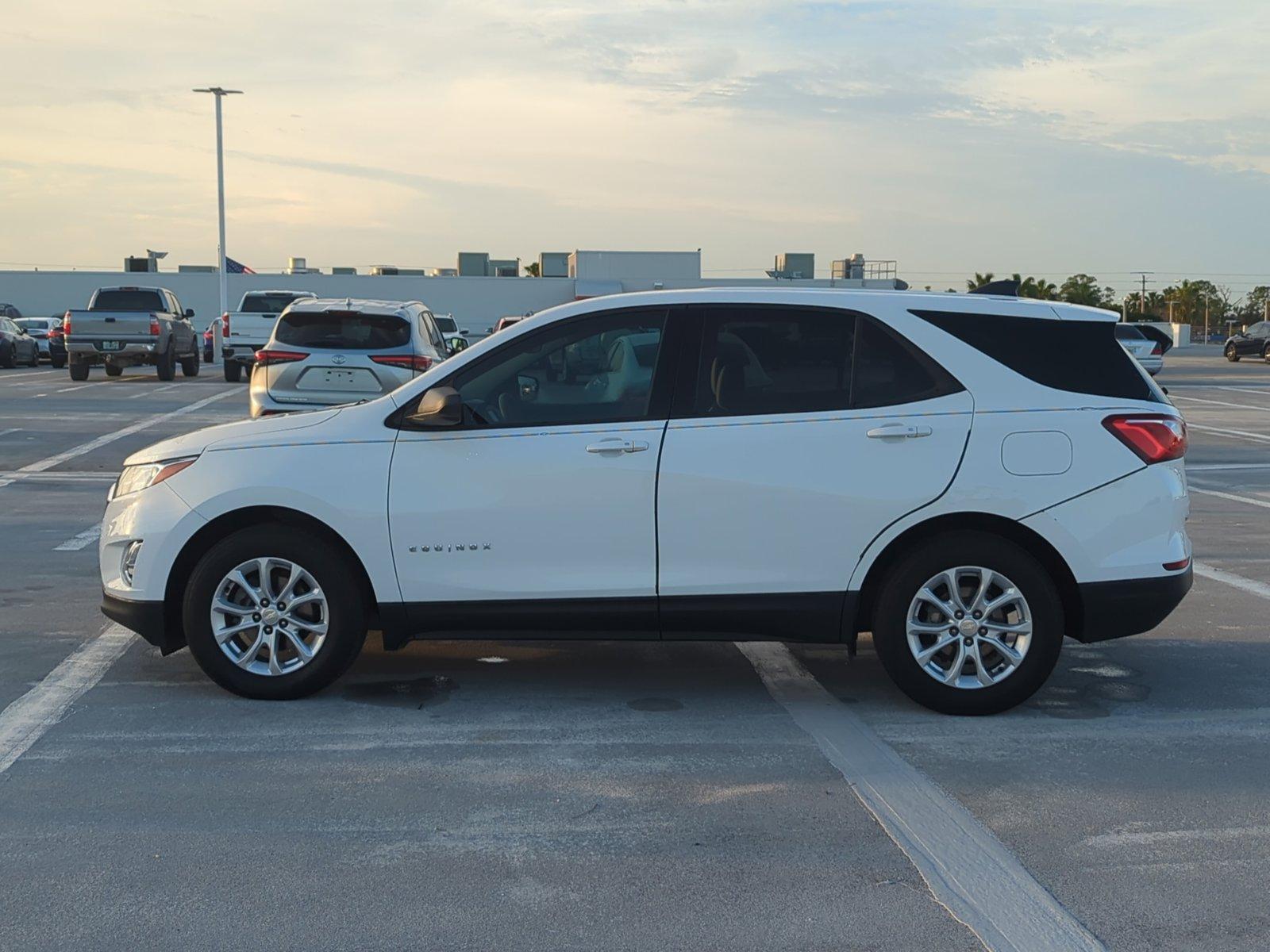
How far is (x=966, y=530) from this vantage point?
6.20m

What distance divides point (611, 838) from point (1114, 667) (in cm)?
345

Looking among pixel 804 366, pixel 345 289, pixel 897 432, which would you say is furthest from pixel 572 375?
pixel 345 289

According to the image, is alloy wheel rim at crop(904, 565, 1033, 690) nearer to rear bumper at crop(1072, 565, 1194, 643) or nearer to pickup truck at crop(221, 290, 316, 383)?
rear bumper at crop(1072, 565, 1194, 643)

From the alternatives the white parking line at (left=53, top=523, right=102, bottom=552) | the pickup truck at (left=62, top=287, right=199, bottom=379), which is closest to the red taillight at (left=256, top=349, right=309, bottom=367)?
the white parking line at (left=53, top=523, right=102, bottom=552)

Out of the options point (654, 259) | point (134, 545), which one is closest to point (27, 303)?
point (654, 259)

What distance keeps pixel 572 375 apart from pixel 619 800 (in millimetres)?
1999

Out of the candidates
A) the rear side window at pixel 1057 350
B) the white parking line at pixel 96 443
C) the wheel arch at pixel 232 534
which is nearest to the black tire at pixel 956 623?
the rear side window at pixel 1057 350

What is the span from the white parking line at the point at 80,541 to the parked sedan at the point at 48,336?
3324 centimetres

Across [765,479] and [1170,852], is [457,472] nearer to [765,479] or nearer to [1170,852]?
[765,479]

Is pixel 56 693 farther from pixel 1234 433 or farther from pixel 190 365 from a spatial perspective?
pixel 190 365

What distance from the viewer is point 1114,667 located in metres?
7.19

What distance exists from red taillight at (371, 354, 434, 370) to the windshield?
66.0 feet

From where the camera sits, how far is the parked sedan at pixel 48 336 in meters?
42.3

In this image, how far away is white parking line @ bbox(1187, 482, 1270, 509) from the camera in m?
13.6
